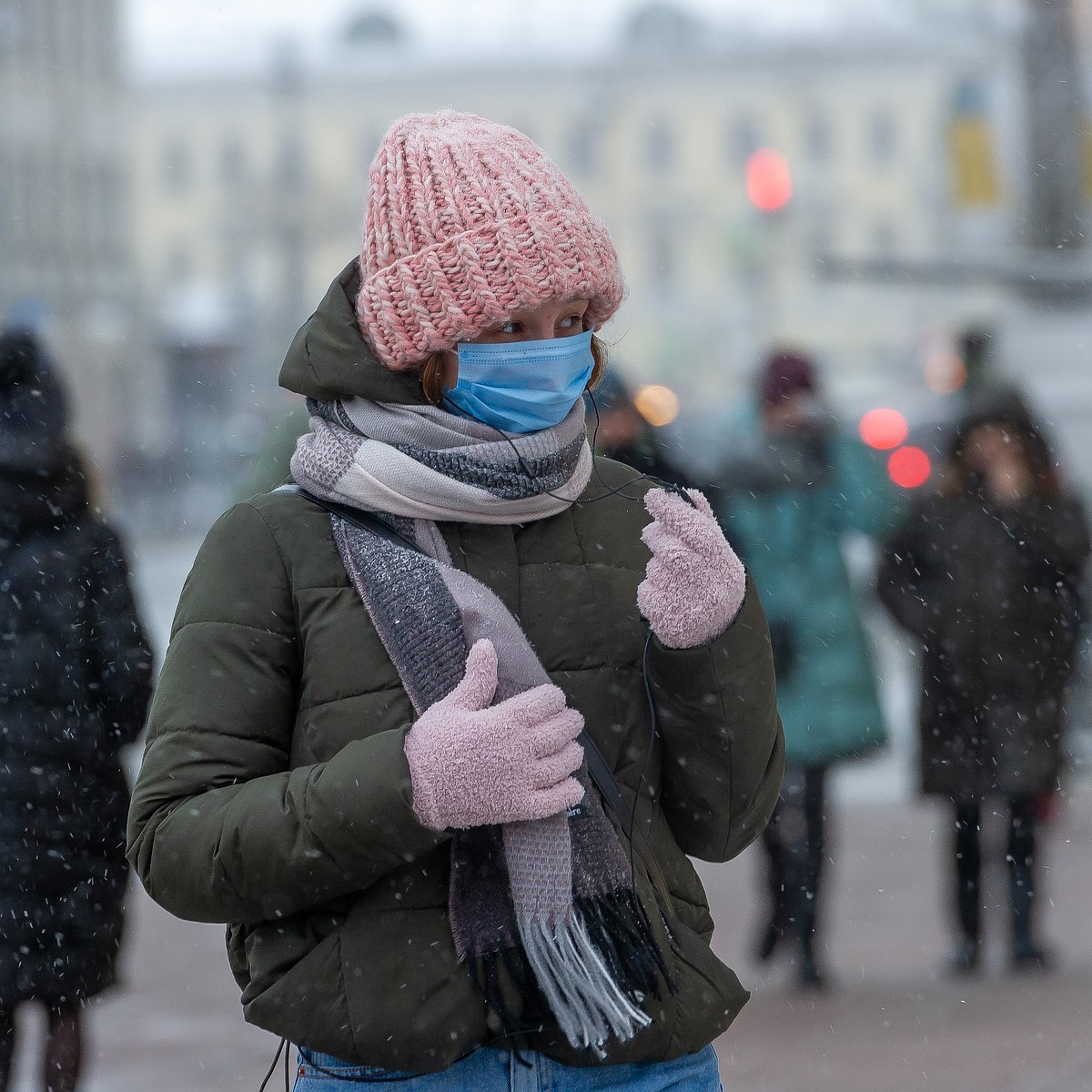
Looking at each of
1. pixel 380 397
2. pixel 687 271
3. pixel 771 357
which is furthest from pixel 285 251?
pixel 380 397

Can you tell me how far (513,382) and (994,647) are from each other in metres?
3.67

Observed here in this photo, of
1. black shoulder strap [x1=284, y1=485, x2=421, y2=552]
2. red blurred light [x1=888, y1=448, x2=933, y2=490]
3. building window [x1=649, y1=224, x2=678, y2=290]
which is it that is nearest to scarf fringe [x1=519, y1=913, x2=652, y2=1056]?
black shoulder strap [x1=284, y1=485, x2=421, y2=552]

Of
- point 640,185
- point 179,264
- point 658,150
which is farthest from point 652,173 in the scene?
point 179,264

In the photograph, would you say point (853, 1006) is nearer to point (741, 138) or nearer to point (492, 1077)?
point (492, 1077)

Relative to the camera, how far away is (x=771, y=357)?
553 centimetres

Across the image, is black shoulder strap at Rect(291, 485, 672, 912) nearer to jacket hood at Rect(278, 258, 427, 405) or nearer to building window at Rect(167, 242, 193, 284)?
jacket hood at Rect(278, 258, 427, 405)

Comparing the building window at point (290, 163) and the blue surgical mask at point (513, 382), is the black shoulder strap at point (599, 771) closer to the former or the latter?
the blue surgical mask at point (513, 382)

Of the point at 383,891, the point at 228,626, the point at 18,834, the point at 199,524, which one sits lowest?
the point at 199,524

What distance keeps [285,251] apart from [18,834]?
130ft

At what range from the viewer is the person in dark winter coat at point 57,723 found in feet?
12.2

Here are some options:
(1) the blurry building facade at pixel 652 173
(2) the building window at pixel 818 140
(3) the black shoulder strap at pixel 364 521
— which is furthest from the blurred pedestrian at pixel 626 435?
(2) the building window at pixel 818 140

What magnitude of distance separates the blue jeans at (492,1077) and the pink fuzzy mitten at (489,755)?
0.92 feet

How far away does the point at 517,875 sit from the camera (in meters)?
1.68

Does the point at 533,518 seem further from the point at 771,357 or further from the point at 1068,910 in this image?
the point at 1068,910
